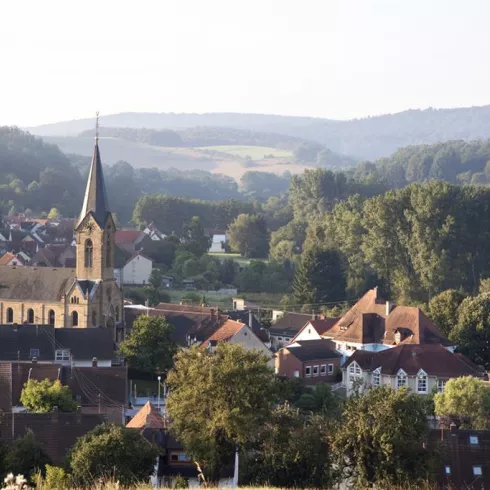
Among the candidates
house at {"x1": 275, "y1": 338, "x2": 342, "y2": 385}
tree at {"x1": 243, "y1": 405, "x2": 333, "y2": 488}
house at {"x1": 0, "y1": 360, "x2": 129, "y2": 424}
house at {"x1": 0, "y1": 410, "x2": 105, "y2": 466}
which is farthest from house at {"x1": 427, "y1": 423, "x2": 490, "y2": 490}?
house at {"x1": 275, "y1": 338, "x2": 342, "y2": 385}

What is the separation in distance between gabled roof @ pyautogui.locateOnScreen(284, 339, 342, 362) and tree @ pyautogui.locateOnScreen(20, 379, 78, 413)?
16840 millimetres

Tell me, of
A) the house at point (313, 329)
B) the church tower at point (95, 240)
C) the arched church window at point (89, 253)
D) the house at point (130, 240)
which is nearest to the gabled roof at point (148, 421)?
the church tower at point (95, 240)

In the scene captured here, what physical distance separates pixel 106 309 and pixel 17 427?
27529 millimetres

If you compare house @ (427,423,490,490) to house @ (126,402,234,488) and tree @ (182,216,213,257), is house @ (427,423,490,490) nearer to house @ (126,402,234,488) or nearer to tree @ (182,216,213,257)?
house @ (126,402,234,488)

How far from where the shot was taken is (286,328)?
68.2 metres

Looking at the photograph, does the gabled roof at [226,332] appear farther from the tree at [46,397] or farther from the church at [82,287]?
the tree at [46,397]

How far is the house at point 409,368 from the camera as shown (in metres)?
52.7

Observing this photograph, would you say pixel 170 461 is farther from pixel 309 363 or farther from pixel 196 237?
pixel 196 237

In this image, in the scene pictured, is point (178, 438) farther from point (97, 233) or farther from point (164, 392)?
point (97, 233)

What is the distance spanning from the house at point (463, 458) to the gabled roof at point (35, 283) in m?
31.1

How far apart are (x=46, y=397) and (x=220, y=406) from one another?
11.0 metres

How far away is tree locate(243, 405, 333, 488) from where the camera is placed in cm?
2864

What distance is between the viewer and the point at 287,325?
69.0m

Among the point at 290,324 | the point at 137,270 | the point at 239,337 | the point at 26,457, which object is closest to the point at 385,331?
the point at 239,337
